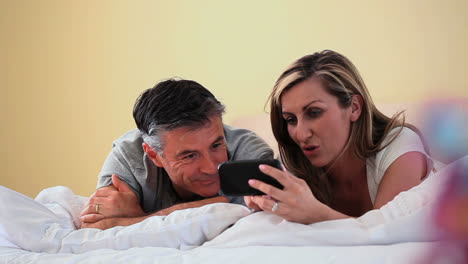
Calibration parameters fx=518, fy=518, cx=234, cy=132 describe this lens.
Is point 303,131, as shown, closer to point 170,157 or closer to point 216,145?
point 216,145

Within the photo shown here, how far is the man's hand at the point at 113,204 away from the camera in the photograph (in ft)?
4.36

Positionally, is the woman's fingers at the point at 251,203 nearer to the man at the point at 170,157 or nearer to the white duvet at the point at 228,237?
the white duvet at the point at 228,237

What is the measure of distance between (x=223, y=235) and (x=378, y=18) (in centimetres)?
142

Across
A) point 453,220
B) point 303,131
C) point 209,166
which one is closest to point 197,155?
point 209,166

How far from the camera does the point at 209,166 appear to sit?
4.53ft

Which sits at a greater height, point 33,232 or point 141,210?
point 33,232

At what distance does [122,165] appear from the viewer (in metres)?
1.56

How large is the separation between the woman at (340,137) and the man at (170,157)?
0.14 m

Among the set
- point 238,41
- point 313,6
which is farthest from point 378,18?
point 238,41

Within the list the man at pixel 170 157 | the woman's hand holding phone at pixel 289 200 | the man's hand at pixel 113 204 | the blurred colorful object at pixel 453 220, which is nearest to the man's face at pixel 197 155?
the man at pixel 170 157

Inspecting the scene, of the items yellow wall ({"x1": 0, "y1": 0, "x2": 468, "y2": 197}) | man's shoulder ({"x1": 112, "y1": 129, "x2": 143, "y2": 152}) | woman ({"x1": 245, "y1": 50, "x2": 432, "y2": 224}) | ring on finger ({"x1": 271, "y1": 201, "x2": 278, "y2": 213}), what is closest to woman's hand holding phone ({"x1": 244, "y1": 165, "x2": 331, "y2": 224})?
ring on finger ({"x1": 271, "y1": 201, "x2": 278, "y2": 213})

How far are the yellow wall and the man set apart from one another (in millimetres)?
763

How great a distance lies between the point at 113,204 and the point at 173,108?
1.00 ft

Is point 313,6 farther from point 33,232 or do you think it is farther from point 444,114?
point 33,232
